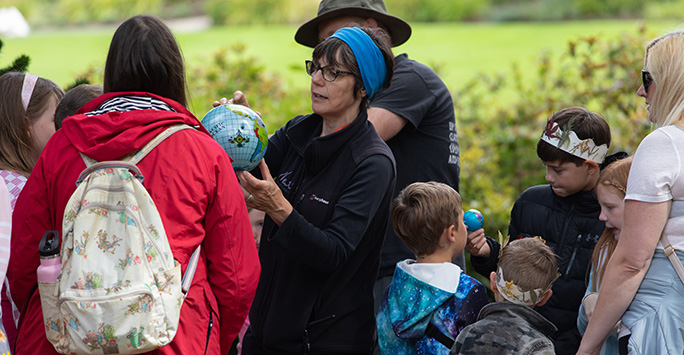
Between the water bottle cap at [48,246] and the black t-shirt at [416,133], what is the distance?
1735 mm

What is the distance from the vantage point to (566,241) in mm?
3441

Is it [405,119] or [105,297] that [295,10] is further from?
[105,297]

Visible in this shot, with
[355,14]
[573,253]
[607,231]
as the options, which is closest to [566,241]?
[573,253]

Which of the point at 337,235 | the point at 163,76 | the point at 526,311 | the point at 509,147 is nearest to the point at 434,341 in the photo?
the point at 526,311

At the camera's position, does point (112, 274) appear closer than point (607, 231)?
Yes

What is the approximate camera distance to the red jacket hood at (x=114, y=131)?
2371 millimetres

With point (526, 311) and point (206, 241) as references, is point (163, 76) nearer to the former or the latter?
point (206, 241)

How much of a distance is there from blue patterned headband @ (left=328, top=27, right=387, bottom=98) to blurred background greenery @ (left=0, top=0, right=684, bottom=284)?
1979 mm

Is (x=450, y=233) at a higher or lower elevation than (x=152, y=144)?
lower

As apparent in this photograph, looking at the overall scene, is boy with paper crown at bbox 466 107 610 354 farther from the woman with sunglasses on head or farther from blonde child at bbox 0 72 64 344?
blonde child at bbox 0 72 64 344

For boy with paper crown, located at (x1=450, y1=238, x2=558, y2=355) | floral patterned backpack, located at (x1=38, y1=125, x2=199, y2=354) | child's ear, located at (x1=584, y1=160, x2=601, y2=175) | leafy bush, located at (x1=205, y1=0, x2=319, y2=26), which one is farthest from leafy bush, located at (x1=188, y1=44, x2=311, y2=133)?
floral patterned backpack, located at (x1=38, y1=125, x2=199, y2=354)

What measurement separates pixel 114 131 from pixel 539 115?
580 centimetres

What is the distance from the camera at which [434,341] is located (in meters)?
3.04

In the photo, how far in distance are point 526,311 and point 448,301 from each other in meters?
0.34
